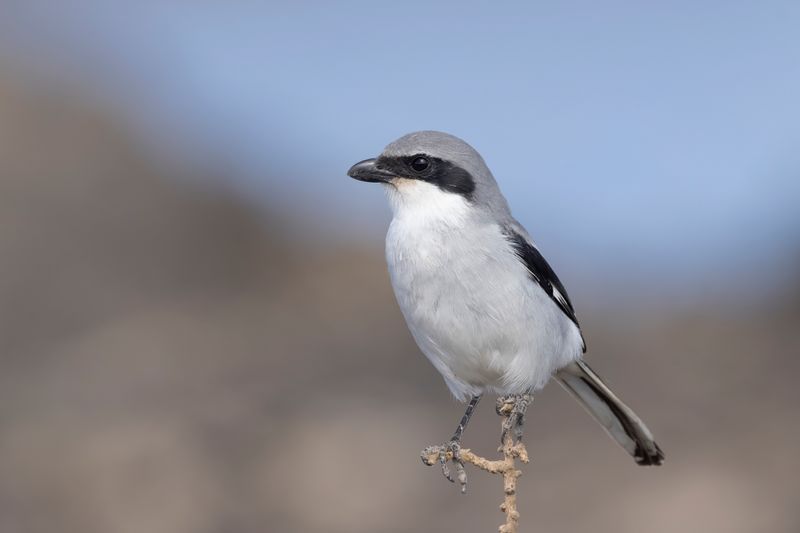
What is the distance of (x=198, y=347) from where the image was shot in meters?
12.7

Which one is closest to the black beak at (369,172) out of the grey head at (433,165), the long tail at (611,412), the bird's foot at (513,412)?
the grey head at (433,165)

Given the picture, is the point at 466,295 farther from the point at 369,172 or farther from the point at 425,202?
the point at 369,172

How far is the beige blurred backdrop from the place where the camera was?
8.48 metres

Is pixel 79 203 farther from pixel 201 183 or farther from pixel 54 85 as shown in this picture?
pixel 54 85

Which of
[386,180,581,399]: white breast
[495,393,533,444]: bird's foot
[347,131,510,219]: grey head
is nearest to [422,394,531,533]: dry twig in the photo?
[495,393,533,444]: bird's foot

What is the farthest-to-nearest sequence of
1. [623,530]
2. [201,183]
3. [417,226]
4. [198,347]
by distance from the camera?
[201,183] < [198,347] < [623,530] < [417,226]

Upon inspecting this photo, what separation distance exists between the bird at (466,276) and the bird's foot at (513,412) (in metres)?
0.01

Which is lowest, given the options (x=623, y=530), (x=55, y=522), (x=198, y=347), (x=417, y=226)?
(x=55, y=522)

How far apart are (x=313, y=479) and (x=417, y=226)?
19.5ft

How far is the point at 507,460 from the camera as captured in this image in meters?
2.92

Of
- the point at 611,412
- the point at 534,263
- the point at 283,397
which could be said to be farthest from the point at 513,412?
the point at 283,397

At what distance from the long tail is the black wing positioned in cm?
37

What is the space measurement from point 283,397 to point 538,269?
722 centimetres

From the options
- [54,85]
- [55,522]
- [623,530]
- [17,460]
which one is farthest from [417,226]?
[54,85]
